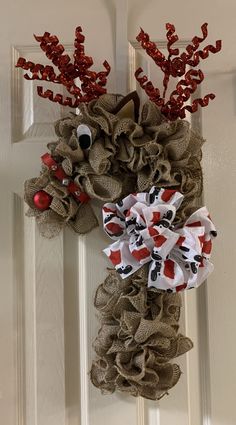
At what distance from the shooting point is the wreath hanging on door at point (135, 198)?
32.1 inches

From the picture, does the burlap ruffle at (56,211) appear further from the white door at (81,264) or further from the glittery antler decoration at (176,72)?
the glittery antler decoration at (176,72)

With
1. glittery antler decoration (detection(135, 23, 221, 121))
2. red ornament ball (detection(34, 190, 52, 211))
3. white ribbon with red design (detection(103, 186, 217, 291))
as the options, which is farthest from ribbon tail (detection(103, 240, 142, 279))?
glittery antler decoration (detection(135, 23, 221, 121))

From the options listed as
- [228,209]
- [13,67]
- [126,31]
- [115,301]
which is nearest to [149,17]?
[126,31]

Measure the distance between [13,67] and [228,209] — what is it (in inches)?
18.8

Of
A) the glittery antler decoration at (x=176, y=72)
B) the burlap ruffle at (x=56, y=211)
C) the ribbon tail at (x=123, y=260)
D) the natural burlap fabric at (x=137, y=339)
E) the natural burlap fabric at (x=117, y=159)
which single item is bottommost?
the natural burlap fabric at (x=137, y=339)

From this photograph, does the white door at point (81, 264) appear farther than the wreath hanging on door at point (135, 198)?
Yes

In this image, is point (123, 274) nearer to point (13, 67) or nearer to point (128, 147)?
point (128, 147)

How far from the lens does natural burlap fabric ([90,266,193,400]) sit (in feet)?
2.69

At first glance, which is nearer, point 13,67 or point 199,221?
point 199,221

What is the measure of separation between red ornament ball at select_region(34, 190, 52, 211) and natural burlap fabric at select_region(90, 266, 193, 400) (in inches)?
6.4

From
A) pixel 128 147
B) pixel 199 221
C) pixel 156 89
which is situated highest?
pixel 156 89

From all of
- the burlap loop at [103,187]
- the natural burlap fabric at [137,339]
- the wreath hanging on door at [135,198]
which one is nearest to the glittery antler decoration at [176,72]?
the wreath hanging on door at [135,198]

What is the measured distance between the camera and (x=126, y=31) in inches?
36.9

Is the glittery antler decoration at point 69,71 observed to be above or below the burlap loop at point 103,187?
above
